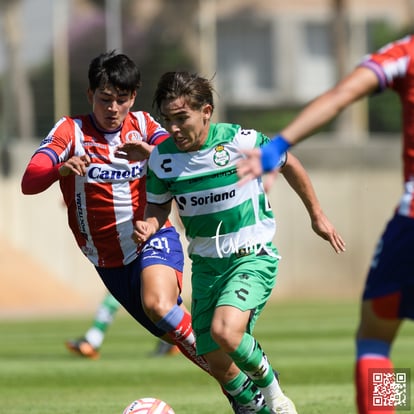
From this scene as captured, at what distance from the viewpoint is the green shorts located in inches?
281

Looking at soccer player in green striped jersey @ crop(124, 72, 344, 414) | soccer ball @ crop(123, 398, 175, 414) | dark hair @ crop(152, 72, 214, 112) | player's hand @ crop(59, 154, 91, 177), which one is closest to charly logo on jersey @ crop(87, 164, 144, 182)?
player's hand @ crop(59, 154, 91, 177)

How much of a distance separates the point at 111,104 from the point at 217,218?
1.34 metres

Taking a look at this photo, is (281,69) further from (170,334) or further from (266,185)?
(266,185)

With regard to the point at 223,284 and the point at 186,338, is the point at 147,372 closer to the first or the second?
the point at 186,338

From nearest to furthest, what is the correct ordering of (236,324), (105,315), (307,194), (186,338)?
(236,324) < (307,194) < (186,338) < (105,315)

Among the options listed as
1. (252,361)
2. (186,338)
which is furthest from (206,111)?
(186,338)

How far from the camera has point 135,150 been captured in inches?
308

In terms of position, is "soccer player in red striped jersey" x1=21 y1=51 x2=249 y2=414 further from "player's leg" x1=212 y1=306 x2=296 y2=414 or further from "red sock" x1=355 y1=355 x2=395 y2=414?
"red sock" x1=355 y1=355 x2=395 y2=414

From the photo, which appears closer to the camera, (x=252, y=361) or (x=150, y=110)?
(x=252, y=361)

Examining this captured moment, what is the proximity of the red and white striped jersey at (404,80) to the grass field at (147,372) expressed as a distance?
11.0 feet

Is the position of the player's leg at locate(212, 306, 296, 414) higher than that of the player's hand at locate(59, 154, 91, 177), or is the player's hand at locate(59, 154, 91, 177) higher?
the player's hand at locate(59, 154, 91, 177)

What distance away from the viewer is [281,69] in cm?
3794

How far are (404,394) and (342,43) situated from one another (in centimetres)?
2373

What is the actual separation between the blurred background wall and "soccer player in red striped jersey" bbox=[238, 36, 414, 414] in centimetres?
2207
